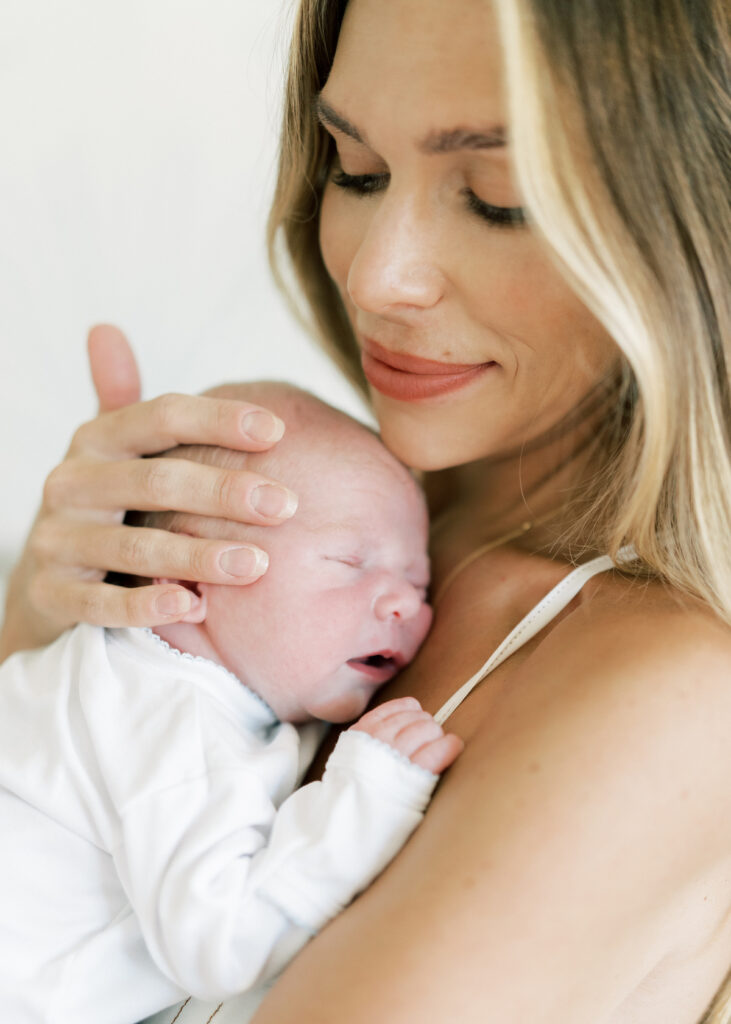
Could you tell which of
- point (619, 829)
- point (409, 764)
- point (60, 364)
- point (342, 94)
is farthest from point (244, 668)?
point (60, 364)

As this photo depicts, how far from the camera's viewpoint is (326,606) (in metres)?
1.25

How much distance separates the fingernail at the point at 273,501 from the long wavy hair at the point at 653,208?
388 millimetres

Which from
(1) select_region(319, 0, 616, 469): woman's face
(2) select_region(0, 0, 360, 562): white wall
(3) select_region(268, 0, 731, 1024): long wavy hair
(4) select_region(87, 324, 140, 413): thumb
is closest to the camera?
(3) select_region(268, 0, 731, 1024): long wavy hair

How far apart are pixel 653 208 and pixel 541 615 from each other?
0.47 metres

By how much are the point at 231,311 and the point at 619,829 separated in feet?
6.81

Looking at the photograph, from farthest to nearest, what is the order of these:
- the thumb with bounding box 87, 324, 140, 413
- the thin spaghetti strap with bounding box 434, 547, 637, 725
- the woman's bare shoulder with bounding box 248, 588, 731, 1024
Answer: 1. the thumb with bounding box 87, 324, 140, 413
2. the thin spaghetti strap with bounding box 434, 547, 637, 725
3. the woman's bare shoulder with bounding box 248, 588, 731, 1024

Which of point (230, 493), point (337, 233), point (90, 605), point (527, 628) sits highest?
point (337, 233)

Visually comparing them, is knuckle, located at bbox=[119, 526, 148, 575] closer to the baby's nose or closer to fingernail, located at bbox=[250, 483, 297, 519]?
fingernail, located at bbox=[250, 483, 297, 519]

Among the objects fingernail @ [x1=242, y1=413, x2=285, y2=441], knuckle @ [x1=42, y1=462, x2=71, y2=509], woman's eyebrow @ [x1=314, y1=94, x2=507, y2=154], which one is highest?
woman's eyebrow @ [x1=314, y1=94, x2=507, y2=154]

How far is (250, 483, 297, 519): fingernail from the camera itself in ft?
3.99

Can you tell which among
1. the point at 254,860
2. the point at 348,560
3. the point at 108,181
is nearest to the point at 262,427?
the point at 348,560

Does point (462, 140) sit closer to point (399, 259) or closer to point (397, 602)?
point (399, 259)

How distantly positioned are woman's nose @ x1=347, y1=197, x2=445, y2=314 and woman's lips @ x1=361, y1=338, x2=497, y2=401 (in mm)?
133

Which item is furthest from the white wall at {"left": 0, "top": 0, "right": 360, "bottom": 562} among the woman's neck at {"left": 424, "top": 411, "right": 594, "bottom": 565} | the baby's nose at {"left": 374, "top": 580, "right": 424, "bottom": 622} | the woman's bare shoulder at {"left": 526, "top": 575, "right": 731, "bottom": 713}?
the woman's bare shoulder at {"left": 526, "top": 575, "right": 731, "bottom": 713}
